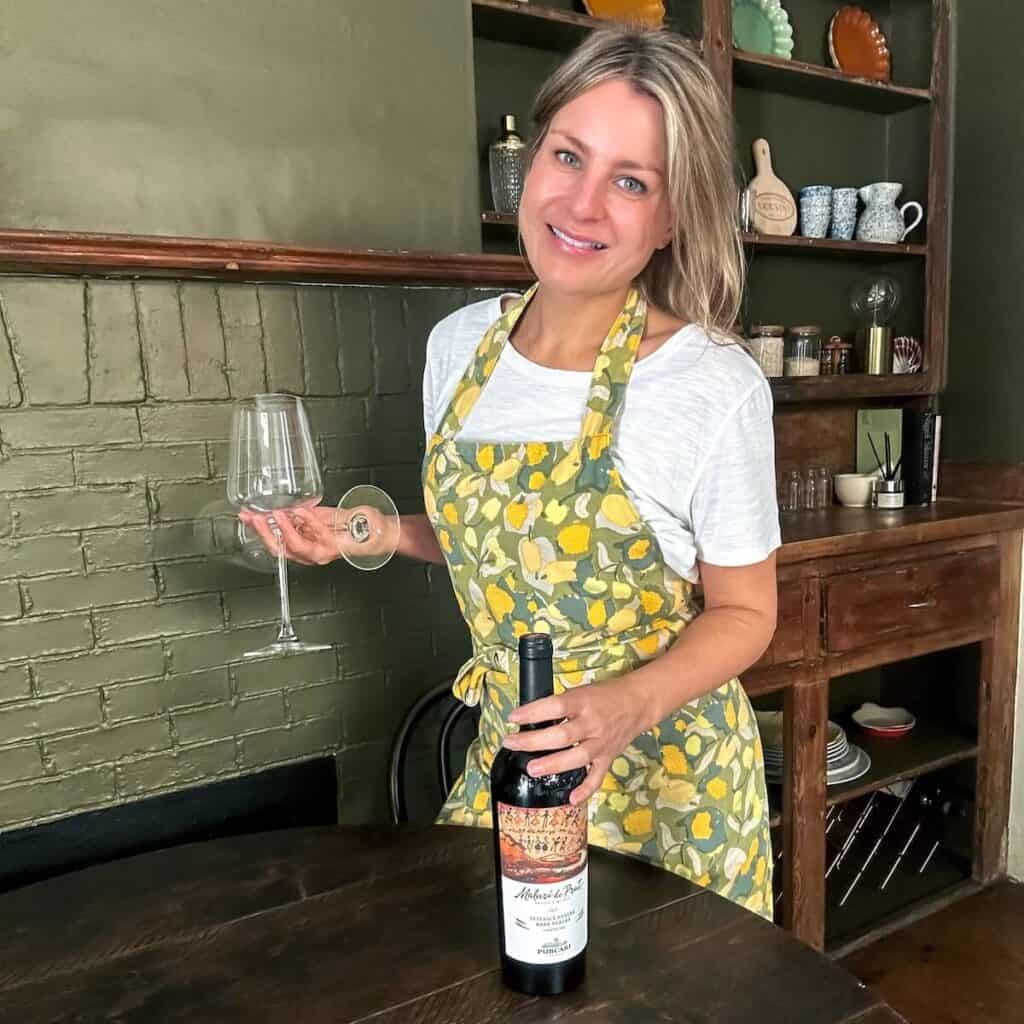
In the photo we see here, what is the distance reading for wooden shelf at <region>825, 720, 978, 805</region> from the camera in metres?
2.11

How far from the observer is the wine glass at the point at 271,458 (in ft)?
3.58

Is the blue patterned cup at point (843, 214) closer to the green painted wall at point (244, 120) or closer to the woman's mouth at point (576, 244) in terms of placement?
the green painted wall at point (244, 120)

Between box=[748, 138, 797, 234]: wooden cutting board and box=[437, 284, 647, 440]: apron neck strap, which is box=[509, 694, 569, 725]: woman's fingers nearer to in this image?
box=[437, 284, 647, 440]: apron neck strap

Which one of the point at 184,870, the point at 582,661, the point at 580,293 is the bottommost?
the point at 184,870

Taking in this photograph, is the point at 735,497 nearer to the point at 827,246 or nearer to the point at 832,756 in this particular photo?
the point at 832,756

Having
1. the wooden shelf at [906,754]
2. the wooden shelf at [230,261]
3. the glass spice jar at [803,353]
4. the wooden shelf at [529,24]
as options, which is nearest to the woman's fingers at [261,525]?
the wooden shelf at [230,261]

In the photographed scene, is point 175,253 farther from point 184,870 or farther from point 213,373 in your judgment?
point 184,870

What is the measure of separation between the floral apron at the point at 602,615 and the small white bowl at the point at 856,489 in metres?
1.43

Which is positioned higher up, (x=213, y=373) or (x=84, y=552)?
(x=213, y=373)

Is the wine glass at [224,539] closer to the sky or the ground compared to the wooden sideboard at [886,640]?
closer to the sky

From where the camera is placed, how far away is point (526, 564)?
1.07 meters

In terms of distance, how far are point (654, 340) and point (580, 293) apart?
0.11 m

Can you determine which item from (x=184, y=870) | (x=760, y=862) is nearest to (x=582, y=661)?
(x=760, y=862)

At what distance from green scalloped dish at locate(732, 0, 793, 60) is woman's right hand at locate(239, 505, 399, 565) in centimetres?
176
